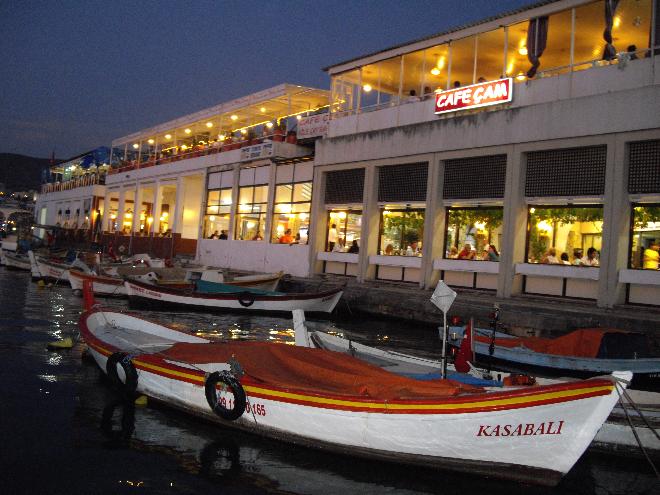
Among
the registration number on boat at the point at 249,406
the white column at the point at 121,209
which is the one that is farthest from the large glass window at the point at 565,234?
the white column at the point at 121,209

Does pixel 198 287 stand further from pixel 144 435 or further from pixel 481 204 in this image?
pixel 144 435

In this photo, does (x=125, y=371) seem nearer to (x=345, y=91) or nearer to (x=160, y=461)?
(x=160, y=461)

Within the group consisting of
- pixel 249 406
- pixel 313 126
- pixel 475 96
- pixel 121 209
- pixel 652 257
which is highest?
pixel 313 126

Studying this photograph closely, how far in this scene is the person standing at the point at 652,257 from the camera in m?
18.9

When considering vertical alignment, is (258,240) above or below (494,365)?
above

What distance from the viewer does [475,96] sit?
925 inches

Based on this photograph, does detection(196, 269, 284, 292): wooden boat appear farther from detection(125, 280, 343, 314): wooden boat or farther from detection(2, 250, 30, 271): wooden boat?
detection(2, 250, 30, 271): wooden boat

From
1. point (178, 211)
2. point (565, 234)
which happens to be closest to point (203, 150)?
point (178, 211)

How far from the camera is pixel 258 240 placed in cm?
3522

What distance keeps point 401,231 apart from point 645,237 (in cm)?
1034

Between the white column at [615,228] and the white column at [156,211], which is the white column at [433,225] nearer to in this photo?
the white column at [615,228]

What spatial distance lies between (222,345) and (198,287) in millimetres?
15326

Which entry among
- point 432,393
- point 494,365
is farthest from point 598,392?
point 494,365

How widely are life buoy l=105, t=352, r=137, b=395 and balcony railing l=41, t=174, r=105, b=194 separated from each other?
172ft
